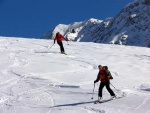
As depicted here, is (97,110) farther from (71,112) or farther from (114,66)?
(114,66)

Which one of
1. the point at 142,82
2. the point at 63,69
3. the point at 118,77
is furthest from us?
the point at 63,69

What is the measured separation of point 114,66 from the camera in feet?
78.7

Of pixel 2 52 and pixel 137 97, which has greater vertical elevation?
pixel 2 52

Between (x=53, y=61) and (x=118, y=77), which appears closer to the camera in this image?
(x=118, y=77)

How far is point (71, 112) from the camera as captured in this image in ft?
46.8

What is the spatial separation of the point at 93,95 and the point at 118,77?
4.25 m

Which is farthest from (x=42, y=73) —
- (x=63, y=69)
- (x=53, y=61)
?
(x=53, y=61)

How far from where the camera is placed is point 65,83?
18.5 metres

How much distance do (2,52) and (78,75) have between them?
943 centimetres

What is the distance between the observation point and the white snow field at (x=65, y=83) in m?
14.8

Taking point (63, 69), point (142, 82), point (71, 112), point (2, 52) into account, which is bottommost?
point (71, 112)

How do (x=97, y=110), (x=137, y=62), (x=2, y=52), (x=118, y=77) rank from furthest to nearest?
(x=2, y=52) < (x=137, y=62) < (x=118, y=77) < (x=97, y=110)

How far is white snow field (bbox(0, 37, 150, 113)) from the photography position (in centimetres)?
1484

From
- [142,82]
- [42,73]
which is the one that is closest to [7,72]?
[42,73]
